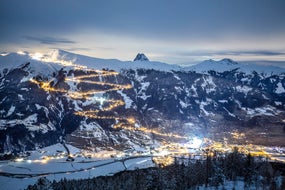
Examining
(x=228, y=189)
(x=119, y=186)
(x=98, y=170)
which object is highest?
(x=228, y=189)

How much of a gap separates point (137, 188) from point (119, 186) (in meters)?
6.81

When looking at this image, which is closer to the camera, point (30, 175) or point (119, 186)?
point (119, 186)

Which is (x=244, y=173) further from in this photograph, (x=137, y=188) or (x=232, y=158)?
(x=137, y=188)

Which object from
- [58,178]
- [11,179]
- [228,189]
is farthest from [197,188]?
[11,179]

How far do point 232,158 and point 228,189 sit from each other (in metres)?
39.5

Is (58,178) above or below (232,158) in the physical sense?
below

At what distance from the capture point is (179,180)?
130m

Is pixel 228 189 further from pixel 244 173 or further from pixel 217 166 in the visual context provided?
pixel 217 166

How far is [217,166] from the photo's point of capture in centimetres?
14338

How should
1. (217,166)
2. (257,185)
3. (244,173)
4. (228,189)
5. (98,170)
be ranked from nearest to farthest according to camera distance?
(228,189) → (257,185) → (244,173) → (217,166) → (98,170)

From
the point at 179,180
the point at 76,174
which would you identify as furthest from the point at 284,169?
the point at 76,174

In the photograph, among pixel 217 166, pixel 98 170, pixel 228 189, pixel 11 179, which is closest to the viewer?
pixel 228 189

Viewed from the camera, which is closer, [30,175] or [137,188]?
[137,188]

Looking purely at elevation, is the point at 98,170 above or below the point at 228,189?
below
